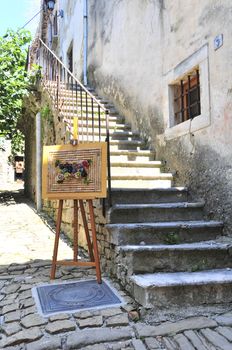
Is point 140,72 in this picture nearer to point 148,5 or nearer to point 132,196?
point 148,5

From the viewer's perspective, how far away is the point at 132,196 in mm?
3717

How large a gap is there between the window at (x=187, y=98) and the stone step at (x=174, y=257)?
1.98 m

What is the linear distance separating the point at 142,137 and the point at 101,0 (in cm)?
469

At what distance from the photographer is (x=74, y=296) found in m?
2.75

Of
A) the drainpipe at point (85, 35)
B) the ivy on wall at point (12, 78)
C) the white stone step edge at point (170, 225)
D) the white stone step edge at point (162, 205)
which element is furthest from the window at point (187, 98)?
the drainpipe at point (85, 35)

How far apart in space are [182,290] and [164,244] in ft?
2.23

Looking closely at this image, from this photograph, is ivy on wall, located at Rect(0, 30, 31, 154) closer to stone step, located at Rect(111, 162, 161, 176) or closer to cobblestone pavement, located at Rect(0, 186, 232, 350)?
stone step, located at Rect(111, 162, 161, 176)

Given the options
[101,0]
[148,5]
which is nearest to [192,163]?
[148,5]

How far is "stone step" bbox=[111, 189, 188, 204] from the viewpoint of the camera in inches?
144

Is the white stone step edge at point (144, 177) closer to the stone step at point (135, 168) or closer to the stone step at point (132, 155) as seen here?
the stone step at point (135, 168)

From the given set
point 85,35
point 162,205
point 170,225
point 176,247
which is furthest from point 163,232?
point 85,35

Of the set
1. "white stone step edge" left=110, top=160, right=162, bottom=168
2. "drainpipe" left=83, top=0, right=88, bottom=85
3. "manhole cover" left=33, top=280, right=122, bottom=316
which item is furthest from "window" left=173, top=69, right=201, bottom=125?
"drainpipe" left=83, top=0, right=88, bottom=85

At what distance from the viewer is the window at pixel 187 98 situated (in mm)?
4125

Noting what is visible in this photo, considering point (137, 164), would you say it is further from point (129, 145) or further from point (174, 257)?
point (174, 257)
